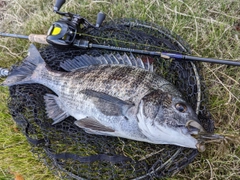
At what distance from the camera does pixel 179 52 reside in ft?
9.84

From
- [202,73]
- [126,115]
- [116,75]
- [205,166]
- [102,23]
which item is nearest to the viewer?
[126,115]

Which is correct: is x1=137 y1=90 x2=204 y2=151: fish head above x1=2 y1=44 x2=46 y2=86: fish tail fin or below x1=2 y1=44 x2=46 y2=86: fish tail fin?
above

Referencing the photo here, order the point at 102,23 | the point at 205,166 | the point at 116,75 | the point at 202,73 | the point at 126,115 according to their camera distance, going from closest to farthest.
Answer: the point at 126,115, the point at 116,75, the point at 205,166, the point at 202,73, the point at 102,23

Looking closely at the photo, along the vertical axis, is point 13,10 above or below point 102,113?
above

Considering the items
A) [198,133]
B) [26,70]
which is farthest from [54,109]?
[198,133]

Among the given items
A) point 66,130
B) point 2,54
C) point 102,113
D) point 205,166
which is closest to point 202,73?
point 205,166

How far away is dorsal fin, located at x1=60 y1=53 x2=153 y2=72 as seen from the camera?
9.78ft

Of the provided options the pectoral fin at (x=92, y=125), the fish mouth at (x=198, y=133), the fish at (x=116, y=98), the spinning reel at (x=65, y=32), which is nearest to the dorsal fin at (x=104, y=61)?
the fish at (x=116, y=98)

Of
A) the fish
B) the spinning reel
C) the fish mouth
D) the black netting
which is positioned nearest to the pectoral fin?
the fish

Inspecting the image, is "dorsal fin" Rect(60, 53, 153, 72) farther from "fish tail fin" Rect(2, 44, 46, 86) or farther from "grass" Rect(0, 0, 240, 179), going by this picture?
"grass" Rect(0, 0, 240, 179)

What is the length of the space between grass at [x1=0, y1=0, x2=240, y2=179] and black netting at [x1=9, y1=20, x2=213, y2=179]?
32 cm

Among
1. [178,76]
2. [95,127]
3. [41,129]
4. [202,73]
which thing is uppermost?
[202,73]

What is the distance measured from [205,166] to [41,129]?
1814 mm

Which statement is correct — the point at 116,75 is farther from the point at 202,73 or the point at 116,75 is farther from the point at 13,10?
the point at 13,10
